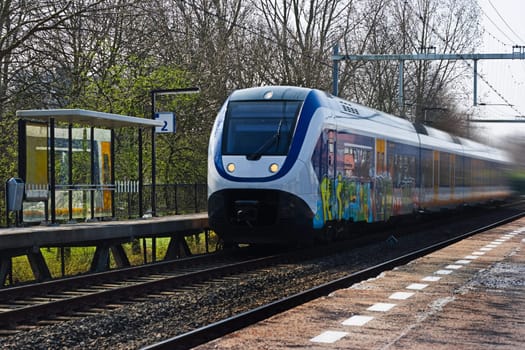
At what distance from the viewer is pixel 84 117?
18.5 m

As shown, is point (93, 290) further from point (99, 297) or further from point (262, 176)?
point (262, 176)

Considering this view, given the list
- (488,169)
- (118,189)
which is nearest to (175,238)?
(118,189)

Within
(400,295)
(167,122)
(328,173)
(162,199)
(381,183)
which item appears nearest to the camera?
(400,295)

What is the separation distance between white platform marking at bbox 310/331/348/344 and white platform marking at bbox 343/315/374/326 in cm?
55

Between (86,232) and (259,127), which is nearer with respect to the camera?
(86,232)

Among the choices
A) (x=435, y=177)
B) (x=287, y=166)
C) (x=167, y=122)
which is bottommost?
(x=435, y=177)

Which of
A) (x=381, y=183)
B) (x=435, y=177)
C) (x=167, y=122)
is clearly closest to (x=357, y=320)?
(x=167, y=122)

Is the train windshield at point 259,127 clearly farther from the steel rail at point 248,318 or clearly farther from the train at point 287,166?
the steel rail at point 248,318

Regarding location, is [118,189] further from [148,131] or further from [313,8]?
[313,8]

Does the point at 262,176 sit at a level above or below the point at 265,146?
below

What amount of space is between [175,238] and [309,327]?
476 inches

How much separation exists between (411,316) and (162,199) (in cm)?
1660

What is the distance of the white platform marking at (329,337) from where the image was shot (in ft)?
27.0

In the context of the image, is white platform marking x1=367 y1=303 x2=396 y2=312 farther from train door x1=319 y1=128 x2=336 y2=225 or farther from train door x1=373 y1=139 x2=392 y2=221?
train door x1=373 y1=139 x2=392 y2=221
